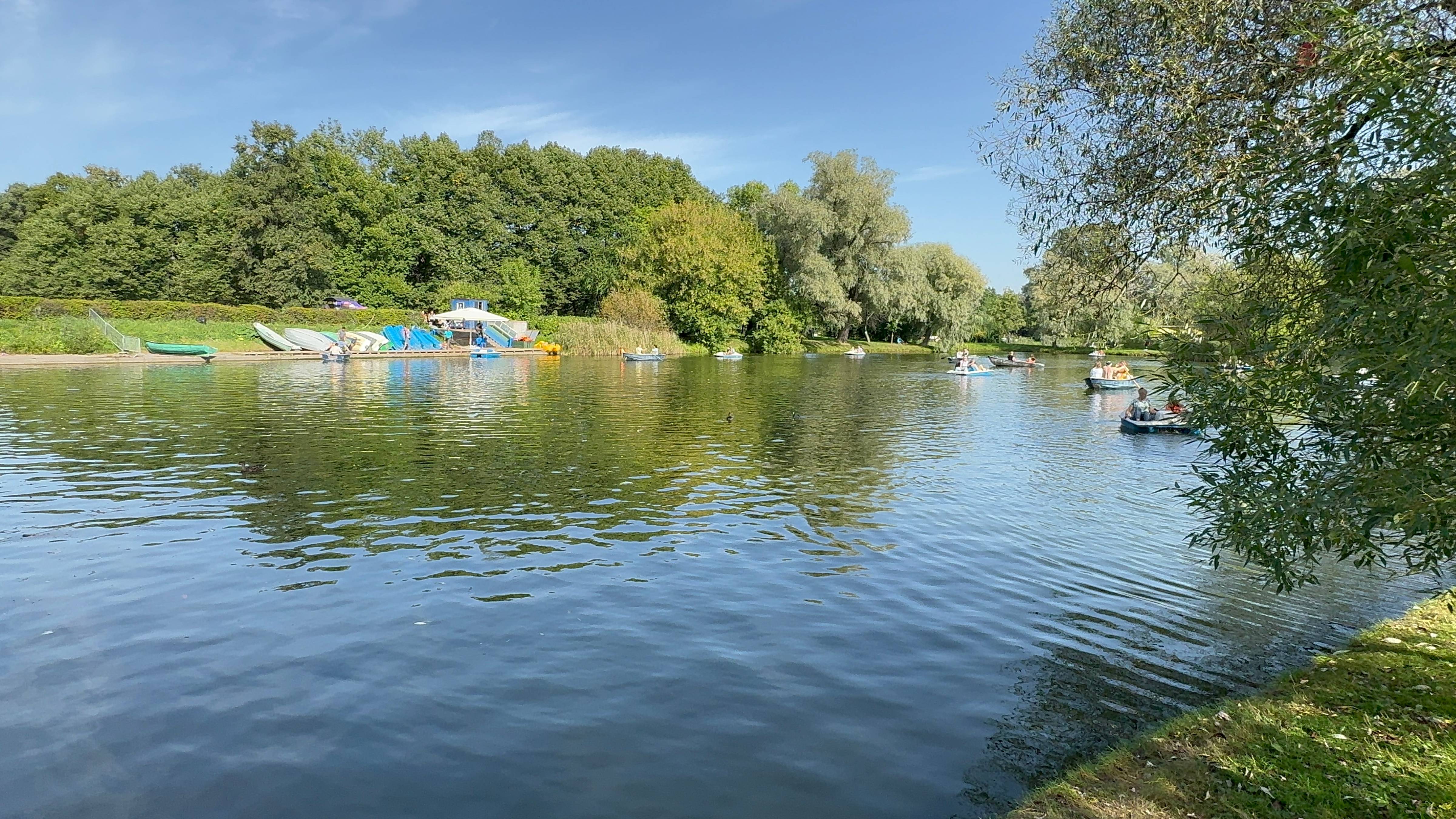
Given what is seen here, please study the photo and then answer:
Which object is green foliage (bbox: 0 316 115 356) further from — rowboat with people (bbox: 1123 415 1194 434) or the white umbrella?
rowboat with people (bbox: 1123 415 1194 434)

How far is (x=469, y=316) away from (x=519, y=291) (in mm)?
13516

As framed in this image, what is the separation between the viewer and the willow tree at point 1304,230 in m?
5.39

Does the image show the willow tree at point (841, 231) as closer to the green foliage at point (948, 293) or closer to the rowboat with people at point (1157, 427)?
the green foliage at point (948, 293)

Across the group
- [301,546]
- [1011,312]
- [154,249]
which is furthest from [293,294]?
[1011,312]

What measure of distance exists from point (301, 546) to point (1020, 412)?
2999 cm

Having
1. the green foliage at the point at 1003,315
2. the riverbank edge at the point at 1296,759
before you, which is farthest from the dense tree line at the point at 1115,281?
the green foliage at the point at 1003,315

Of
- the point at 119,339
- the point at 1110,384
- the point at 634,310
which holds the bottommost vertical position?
the point at 1110,384

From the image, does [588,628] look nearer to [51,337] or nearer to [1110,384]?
[1110,384]

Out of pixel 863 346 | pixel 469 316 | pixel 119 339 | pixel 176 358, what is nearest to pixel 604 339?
pixel 469 316

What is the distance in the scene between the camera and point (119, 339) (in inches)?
2173

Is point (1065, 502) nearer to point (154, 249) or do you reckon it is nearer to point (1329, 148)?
point (1329, 148)

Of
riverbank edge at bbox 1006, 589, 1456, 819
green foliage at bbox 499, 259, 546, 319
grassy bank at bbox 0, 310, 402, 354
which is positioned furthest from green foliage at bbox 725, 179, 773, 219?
riverbank edge at bbox 1006, 589, 1456, 819

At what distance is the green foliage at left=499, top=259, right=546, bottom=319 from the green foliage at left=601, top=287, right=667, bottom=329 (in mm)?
9386

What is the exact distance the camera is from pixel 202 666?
8.58 metres
